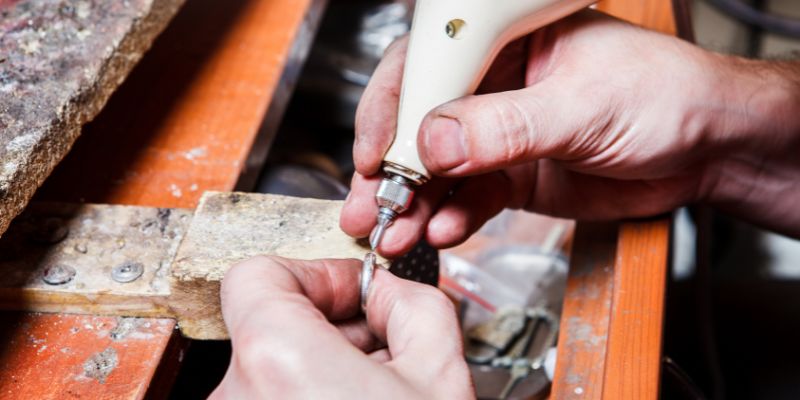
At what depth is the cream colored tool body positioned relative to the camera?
63 cm

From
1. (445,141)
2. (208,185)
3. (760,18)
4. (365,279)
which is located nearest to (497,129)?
(445,141)

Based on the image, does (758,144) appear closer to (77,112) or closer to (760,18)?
(77,112)

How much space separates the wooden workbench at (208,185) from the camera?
632mm

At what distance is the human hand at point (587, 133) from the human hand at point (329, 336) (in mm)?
99

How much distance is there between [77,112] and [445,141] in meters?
0.36

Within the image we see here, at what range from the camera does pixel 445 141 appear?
63 centimetres

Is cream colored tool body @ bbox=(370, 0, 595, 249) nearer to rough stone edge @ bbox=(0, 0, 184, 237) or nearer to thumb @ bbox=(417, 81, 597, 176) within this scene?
thumb @ bbox=(417, 81, 597, 176)

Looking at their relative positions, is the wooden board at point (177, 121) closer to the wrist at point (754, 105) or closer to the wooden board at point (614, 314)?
the wooden board at point (614, 314)

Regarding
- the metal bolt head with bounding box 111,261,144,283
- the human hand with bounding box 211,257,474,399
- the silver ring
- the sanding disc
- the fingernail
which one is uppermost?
the fingernail

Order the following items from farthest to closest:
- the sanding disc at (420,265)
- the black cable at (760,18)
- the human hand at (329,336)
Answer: the black cable at (760,18), the sanding disc at (420,265), the human hand at (329,336)

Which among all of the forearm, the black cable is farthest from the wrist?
the black cable

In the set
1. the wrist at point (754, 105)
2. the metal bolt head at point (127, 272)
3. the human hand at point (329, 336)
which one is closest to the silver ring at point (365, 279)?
the human hand at point (329, 336)

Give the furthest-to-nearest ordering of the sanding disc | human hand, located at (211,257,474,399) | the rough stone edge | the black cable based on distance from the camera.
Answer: the black cable < the sanding disc < the rough stone edge < human hand, located at (211,257,474,399)

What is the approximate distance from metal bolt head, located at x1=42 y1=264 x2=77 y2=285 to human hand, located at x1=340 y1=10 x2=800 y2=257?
0.26m
